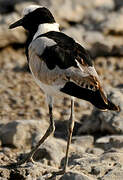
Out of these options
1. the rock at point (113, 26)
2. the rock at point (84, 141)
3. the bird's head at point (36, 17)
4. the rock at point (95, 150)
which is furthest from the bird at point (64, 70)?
the rock at point (113, 26)

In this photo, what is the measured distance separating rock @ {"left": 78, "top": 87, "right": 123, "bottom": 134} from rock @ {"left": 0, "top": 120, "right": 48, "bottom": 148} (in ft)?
2.33

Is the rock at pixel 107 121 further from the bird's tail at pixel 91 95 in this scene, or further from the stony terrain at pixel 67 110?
the bird's tail at pixel 91 95

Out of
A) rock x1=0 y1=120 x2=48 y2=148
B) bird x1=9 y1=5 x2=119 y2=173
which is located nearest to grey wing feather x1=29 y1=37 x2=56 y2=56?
bird x1=9 y1=5 x2=119 y2=173

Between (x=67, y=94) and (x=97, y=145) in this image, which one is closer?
(x=67, y=94)

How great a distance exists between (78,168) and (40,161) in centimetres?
72

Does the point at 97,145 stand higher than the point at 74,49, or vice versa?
the point at 74,49

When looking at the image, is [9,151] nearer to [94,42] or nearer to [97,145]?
[97,145]

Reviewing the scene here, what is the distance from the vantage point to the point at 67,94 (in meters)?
4.90

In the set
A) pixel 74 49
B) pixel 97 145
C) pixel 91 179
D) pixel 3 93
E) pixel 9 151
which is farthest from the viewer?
pixel 3 93

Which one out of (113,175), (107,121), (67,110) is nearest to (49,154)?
(113,175)

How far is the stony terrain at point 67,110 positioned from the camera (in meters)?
5.11

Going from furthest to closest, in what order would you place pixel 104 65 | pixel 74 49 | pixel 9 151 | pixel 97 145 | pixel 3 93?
pixel 104 65 < pixel 3 93 < pixel 97 145 < pixel 9 151 < pixel 74 49

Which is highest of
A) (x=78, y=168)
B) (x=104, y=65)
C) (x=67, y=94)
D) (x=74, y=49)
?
(x=74, y=49)

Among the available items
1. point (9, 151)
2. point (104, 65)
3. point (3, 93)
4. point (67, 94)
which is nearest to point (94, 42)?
point (104, 65)
